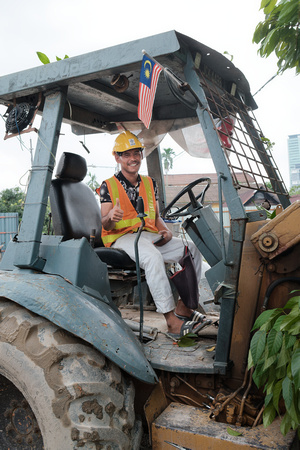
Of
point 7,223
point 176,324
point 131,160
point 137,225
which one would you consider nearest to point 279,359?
point 176,324

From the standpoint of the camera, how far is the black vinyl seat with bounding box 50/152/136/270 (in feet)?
10.4

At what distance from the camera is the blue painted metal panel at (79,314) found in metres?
2.00

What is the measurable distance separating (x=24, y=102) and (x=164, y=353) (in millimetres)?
1951

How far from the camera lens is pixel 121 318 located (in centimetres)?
241

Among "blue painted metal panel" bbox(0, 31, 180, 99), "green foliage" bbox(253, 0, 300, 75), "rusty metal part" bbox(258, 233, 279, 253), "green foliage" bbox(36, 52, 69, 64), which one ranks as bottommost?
"rusty metal part" bbox(258, 233, 279, 253)

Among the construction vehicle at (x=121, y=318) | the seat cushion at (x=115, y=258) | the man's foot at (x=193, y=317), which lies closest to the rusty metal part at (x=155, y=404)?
the construction vehicle at (x=121, y=318)

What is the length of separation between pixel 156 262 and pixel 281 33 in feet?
6.37

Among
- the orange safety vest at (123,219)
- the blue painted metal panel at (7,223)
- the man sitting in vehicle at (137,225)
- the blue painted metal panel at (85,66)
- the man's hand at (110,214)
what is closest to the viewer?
the blue painted metal panel at (85,66)

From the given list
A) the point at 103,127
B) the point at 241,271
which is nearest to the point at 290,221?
the point at 241,271

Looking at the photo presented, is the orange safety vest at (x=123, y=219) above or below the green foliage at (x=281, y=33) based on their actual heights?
below

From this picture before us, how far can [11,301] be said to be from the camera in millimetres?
2219

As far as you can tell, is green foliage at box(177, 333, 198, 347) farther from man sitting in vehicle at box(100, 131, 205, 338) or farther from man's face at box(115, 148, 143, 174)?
man's face at box(115, 148, 143, 174)

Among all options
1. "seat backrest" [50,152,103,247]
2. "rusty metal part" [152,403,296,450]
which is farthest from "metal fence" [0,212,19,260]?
"rusty metal part" [152,403,296,450]

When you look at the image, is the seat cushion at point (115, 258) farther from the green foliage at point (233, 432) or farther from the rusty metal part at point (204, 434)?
the green foliage at point (233, 432)
